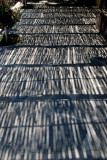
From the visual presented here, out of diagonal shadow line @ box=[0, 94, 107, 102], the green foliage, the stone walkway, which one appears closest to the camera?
the stone walkway

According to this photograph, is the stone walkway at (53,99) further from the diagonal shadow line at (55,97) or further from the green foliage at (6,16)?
the green foliage at (6,16)

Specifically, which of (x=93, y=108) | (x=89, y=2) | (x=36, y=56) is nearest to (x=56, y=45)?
(x=36, y=56)

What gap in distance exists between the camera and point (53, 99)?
5.68m

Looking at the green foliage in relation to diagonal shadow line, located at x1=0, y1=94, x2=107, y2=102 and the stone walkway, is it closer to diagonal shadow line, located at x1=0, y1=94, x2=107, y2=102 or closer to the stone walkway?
the stone walkway

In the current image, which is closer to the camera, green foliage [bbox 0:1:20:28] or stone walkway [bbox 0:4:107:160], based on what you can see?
stone walkway [bbox 0:4:107:160]

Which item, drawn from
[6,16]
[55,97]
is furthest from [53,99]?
[6,16]

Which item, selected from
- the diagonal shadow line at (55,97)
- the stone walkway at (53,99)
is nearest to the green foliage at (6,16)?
the stone walkway at (53,99)

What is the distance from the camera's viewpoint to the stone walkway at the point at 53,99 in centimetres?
416

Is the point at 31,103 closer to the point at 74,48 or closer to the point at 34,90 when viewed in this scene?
the point at 34,90

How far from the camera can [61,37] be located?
10852 mm

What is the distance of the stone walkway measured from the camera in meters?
4.16

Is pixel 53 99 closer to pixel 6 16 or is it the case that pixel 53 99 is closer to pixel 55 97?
pixel 55 97

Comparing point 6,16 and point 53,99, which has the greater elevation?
point 6,16

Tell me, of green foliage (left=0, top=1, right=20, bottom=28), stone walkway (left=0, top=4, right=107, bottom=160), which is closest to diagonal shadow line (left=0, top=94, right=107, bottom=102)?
stone walkway (left=0, top=4, right=107, bottom=160)
